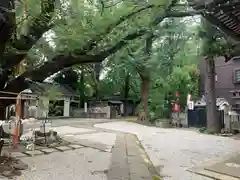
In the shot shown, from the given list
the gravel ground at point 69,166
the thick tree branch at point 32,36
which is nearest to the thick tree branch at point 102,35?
the thick tree branch at point 32,36

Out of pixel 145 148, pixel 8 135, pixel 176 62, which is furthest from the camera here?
pixel 176 62

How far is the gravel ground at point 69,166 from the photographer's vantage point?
16.6ft

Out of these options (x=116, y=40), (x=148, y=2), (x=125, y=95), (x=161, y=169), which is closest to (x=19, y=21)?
(x=116, y=40)

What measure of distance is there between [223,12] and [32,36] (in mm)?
3768

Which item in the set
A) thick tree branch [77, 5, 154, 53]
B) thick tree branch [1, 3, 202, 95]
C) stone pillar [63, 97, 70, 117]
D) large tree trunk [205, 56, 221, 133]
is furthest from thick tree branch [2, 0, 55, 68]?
stone pillar [63, 97, 70, 117]

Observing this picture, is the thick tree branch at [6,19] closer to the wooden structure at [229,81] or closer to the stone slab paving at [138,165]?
the stone slab paving at [138,165]

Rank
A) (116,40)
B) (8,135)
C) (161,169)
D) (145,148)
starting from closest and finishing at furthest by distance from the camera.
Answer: (161,169)
(116,40)
(145,148)
(8,135)

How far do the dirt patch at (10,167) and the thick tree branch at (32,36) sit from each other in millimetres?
2154

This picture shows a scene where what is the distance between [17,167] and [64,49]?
2858 millimetres

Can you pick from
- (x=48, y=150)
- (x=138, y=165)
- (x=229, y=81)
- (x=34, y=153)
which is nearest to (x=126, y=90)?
(x=229, y=81)

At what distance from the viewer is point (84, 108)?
95.5ft

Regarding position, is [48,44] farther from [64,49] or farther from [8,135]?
[8,135]

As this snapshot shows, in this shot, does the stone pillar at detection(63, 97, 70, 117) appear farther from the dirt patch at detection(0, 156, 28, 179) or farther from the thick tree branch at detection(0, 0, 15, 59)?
the thick tree branch at detection(0, 0, 15, 59)

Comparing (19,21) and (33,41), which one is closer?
(19,21)
